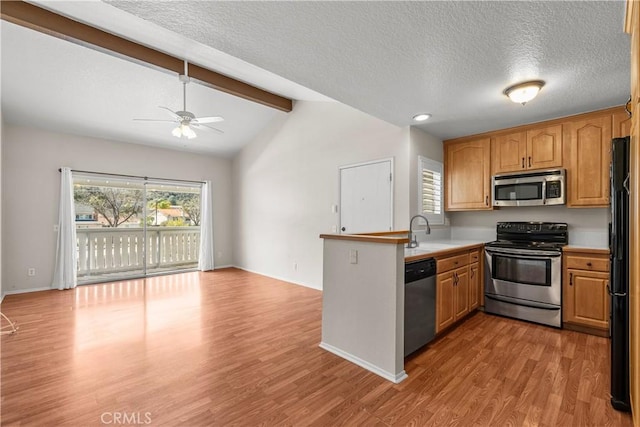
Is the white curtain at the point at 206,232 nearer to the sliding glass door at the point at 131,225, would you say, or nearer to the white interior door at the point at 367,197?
the sliding glass door at the point at 131,225

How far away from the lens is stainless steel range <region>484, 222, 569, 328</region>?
10.2ft

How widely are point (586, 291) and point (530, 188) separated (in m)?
1.26

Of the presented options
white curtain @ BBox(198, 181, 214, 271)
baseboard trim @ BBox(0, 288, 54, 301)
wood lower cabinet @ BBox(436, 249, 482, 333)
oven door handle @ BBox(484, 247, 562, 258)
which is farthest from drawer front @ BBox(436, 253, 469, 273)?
baseboard trim @ BBox(0, 288, 54, 301)

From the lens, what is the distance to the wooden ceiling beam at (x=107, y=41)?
2797 millimetres

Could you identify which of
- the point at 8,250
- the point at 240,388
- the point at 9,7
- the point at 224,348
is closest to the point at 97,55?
the point at 9,7

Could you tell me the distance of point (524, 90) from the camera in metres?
2.46

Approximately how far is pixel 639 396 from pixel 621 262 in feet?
2.76

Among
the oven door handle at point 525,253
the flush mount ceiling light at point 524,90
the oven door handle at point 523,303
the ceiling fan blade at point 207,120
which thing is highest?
the ceiling fan blade at point 207,120

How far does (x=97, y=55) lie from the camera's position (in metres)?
3.59

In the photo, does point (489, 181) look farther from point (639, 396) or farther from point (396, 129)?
point (639, 396)

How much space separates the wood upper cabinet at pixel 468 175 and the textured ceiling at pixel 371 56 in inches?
11.0

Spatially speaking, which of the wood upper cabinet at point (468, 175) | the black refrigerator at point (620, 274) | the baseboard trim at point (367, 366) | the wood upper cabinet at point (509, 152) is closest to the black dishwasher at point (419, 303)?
the baseboard trim at point (367, 366)

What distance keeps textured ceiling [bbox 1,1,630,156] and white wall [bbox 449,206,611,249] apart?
1206mm

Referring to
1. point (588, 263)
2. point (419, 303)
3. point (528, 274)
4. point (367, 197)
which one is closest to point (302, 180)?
point (367, 197)
